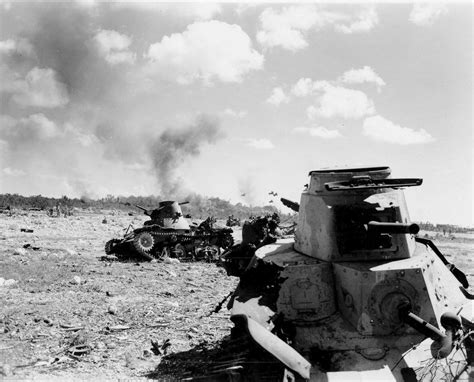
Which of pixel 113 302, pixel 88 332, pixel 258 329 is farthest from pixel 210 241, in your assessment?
pixel 258 329

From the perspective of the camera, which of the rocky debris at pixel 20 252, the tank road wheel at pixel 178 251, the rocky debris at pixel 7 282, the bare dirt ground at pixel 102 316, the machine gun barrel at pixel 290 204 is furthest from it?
the tank road wheel at pixel 178 251

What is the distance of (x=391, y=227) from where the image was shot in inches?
181

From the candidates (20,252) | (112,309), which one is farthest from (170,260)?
(112,309)

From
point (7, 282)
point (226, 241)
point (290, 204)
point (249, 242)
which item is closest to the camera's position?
point (290, 204)

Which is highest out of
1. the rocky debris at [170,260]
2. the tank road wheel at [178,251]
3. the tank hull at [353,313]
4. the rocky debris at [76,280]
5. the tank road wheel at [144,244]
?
the tank road wheel at [144,244]

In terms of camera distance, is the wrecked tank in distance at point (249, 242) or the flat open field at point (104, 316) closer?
the flat open field at point (104, 316)

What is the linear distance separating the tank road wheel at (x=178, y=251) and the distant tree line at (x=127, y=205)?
1632 centimetres

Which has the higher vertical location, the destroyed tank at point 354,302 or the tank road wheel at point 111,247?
the tank road wheel at point 111,247

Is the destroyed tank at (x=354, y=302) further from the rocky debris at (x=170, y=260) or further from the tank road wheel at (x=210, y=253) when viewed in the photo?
the tank road wheel at (x=210, y=253)

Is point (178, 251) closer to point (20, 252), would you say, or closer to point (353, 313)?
point (20, 252)

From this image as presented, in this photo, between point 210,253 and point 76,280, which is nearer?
point 76,280

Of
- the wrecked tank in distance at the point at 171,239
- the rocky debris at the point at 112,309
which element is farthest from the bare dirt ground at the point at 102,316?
the wrecked tank in distance at the point at 171,239

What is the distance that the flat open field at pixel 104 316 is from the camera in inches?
242

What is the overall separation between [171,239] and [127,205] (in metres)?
18.4
